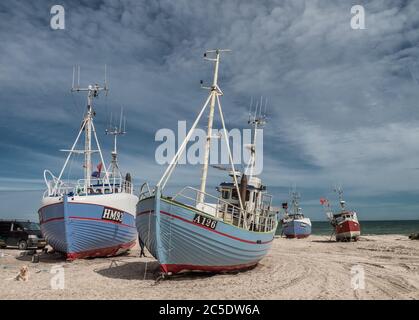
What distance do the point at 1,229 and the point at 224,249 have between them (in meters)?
24.4

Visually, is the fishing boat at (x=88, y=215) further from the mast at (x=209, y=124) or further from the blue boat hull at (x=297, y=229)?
the blue boat hull at (x=297, y=229)

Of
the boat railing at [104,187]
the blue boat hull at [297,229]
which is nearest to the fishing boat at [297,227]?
the blue boat hull at [297,229]

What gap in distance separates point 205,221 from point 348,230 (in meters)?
35.6

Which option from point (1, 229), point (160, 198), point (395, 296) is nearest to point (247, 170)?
point (160, 198)

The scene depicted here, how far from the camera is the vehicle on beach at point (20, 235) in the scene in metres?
29.4

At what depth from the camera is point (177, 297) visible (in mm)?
12344

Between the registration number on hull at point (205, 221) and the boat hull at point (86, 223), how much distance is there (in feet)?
32.0

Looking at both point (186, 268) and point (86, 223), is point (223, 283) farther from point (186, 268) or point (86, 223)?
point (86, 223)

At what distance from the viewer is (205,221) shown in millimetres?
14711

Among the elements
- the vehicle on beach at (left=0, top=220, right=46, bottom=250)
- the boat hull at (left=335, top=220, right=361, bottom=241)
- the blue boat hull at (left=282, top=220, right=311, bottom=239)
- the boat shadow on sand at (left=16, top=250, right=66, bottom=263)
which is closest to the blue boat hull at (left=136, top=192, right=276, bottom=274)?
the boat shadow on sand at (left=16, top=250, right=66, bottom=263)

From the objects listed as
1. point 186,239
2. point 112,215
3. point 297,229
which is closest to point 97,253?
point 112,215

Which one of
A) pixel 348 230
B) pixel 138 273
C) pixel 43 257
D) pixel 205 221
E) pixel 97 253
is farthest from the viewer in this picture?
pixel 348 230

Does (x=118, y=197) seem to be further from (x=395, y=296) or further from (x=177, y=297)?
(x=395, y=296)
